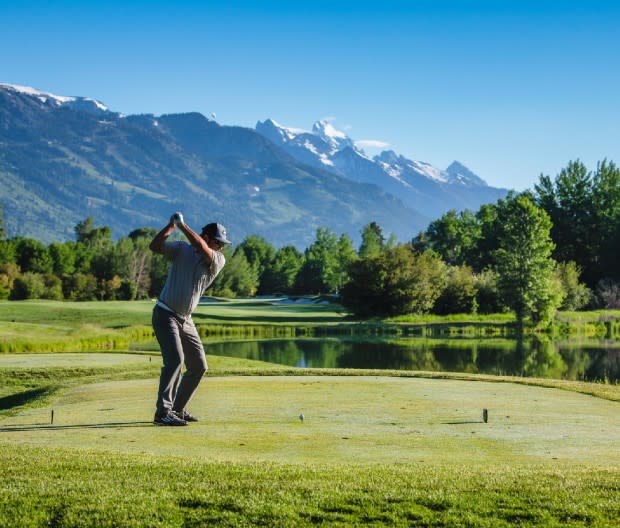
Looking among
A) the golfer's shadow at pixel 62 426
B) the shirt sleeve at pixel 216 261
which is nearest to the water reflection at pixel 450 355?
the golfer's shadow at pixel 62 426

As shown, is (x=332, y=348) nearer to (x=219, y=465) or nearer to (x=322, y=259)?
(x=219, y=465)

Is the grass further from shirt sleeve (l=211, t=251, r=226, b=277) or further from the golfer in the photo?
shirt sleeve (l=211, t=251, r=226, b=277)

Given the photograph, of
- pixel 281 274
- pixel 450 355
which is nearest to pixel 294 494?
pixel 450 355

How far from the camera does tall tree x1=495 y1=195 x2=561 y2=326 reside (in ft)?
219

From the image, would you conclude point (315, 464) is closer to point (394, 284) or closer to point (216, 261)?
point (216, 261)

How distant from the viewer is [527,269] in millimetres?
67250

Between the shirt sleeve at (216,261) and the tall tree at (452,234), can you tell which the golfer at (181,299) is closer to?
the shirt sleeve at (216,261)

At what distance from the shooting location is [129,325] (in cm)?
5947

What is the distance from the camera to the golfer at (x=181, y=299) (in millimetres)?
11227

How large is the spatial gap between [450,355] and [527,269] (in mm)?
27105

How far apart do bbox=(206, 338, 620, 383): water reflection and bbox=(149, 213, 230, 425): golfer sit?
74.6ft

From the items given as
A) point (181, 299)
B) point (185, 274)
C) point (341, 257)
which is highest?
point (341, 257)

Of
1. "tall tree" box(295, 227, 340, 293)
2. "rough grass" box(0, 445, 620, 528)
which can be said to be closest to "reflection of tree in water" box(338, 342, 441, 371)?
"rough grass" box(0, 445, 620, 528)

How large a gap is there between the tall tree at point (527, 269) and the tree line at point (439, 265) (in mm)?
94
